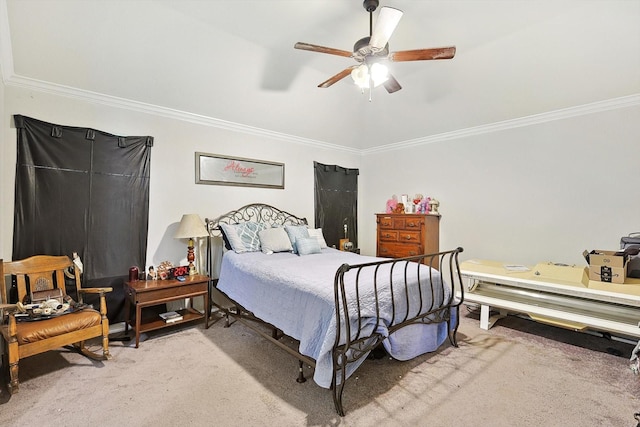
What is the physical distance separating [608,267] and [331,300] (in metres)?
2.85

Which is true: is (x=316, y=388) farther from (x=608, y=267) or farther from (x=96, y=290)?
(x=608, y=267)

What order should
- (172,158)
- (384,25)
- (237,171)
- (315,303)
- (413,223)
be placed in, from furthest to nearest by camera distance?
(413,223), (237,171), (172,158), (315,303), (384,25)

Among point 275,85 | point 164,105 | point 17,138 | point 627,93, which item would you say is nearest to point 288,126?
point 275,85

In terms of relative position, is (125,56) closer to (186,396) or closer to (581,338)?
(186,396)

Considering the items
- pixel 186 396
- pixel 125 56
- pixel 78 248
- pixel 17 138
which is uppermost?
pixel 125 56

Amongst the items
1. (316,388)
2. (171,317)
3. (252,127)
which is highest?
(252,127)

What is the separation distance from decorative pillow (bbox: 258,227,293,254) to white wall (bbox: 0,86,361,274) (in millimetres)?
783

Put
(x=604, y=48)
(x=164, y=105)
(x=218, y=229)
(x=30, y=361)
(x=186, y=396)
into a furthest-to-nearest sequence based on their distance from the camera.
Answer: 1. (x=218, y=229)
2. (x=164, y=105)
3. (x=604, y=48)
4. (x=30, y=361)
5. (x=186, y=396)

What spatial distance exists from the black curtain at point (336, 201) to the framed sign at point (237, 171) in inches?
33.5

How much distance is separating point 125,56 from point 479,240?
16.3ft

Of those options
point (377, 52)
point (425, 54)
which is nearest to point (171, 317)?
point (377, 52)

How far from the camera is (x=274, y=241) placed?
389 centimetres

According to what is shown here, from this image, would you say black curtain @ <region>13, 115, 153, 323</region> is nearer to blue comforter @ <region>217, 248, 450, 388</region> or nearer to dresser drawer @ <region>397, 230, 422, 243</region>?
blue comforter @ <region>217, 248, 450, 388</region>

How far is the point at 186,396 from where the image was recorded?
227cm
